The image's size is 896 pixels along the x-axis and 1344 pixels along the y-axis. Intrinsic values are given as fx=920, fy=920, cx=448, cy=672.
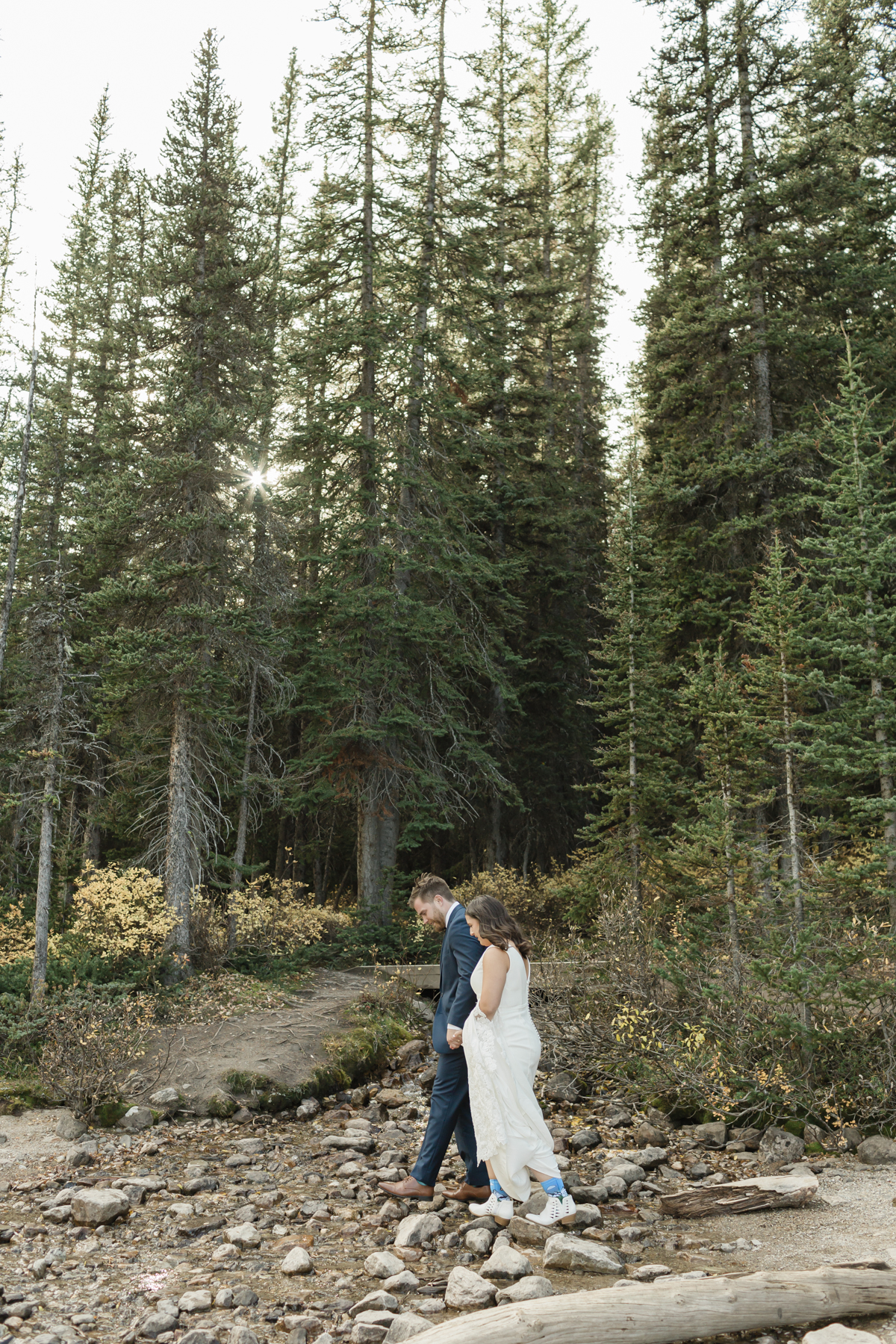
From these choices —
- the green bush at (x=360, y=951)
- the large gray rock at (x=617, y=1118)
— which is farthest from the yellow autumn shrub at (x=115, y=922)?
the large gray rock at (x=617, y=1118)

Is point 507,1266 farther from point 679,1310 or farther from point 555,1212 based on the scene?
point 679,1310

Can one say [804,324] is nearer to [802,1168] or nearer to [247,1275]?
[802,1168]

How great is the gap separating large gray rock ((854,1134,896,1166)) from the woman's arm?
3.30 m

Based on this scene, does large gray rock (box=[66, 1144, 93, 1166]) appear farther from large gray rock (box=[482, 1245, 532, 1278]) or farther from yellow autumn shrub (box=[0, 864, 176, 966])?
yellow autumn shrub (box=[0, 864, 176, 966])

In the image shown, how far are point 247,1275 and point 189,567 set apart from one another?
9808 mm

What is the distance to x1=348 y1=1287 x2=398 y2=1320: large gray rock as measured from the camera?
4543mm

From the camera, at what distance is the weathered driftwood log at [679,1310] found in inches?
148

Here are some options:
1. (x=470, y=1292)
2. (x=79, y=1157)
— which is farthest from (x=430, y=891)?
(x=79, y=1157)

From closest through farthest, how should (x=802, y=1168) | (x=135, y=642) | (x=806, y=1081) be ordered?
(x=802, y=1168), (x=806, y=1081), (x=135, y=642)

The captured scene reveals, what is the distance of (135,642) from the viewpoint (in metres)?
13.0

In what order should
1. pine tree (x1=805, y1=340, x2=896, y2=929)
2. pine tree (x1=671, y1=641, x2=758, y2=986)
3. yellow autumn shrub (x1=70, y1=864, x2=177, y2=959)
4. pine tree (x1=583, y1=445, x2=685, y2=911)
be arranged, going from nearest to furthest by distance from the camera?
1. pine tree (x1=805, y1=340, x2=896, y2=929)
2. pine tree (x1=671, y1=641, x2=758, y2=986)
3. yellow autumn shrub (x1=70, y1=864, x2=177, y2=959)
4. pine tree (x1=583, y1=445, x2=685, y2=911)

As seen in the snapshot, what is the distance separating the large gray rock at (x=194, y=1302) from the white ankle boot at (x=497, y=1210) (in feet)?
6.10

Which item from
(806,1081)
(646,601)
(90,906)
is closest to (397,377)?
(646,601)

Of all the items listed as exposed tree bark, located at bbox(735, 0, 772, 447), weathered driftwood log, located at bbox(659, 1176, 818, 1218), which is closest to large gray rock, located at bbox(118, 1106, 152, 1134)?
weathered driftwood log, located at bbox(659, 1176, 818, 1218)
